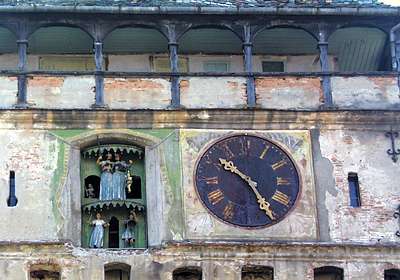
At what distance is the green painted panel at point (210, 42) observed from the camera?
98.0 feet

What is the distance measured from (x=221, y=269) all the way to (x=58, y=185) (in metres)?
3.36

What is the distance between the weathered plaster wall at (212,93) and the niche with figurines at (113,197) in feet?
4.61

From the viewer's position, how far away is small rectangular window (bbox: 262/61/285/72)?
100ft

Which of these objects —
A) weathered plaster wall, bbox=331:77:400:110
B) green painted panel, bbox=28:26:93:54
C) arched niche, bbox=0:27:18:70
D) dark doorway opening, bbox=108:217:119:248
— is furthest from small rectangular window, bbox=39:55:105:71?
weathered plaster wall, bbox=331:77:400:110

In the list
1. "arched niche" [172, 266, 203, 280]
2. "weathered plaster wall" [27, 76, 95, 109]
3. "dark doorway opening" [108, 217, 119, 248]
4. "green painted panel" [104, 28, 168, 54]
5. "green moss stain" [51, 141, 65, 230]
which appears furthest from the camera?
"green painted panel" [104, 28, 168, 54]

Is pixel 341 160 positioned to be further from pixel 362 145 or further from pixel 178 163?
pixel 178 163

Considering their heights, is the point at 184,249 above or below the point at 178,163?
below

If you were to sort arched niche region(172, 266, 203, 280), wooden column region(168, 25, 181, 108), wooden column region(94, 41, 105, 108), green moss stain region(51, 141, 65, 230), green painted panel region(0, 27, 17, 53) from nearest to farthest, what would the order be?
arched niche region(172, 266, 203, 280), green moss stain region(51, 141, 65, 230), wooden column region(94, 41, 105, 108), wooden column region(168, 25, 181, 108), green painted panel region(0, 27, 17, 53)

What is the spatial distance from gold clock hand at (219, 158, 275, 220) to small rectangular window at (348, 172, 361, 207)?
1.58 meters

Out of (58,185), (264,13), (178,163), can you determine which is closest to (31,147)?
(58,185)

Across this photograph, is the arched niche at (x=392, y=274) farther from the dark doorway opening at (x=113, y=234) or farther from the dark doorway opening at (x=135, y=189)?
the dark doorway opening at (x=113, y=234)

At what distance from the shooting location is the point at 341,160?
2827 cm

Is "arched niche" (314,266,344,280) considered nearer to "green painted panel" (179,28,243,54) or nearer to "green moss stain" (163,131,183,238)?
"green moss stain" (163,131,183,238)

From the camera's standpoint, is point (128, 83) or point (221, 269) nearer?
point (221, 269)
